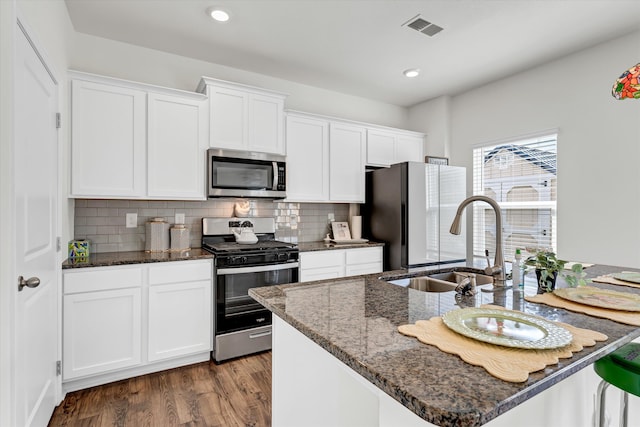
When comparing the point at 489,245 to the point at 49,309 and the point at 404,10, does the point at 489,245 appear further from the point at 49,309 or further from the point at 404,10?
the point at 49,309

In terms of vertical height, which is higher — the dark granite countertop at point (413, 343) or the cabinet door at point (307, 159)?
the cabinet door at point (307, 159)

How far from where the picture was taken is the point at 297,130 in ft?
11.3

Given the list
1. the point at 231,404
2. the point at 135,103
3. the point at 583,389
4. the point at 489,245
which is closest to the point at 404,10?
the point at 135,103

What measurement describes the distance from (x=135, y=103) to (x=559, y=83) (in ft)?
12.6

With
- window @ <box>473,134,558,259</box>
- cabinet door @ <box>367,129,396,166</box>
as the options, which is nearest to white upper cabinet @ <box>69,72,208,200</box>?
cabinet door @ <box>367,129,396,166</box>

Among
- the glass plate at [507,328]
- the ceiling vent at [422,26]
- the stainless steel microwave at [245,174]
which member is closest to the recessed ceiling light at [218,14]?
the stainless steel microwave at [245,174]

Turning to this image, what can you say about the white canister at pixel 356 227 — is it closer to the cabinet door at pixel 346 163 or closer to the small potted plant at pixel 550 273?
the cabinet door at pixel 346 163

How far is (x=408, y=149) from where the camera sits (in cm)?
429

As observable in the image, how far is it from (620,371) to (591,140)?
2642 millimetres

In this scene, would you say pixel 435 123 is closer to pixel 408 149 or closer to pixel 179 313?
pixel 408 149

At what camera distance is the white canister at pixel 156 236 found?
9.42 ft

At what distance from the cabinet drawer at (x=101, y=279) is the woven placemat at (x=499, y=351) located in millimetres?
2171

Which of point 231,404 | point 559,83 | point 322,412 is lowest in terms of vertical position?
point 231,404

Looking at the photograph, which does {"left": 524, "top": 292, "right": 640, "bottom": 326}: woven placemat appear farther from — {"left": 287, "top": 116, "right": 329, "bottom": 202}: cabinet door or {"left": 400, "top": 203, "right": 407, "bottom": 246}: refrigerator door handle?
{"left": 287, "top": 116, "right": 329, "bottom": 202}: cabinet door
